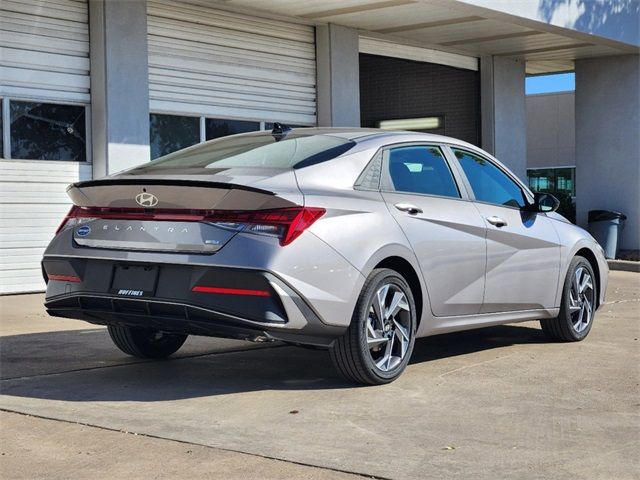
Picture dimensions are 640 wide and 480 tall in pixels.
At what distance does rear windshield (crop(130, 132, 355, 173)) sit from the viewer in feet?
20.5

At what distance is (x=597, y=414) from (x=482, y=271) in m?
1.78

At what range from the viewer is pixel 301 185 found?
19.3 ft

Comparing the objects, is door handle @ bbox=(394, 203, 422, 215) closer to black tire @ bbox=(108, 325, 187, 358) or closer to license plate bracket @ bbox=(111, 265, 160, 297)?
license plate bracket @ bbox=(111, 265, 160, 297)

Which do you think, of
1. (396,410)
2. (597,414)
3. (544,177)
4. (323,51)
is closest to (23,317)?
(396,410)

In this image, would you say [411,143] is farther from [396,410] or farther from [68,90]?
[68,90]

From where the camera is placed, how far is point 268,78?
16.0 meters

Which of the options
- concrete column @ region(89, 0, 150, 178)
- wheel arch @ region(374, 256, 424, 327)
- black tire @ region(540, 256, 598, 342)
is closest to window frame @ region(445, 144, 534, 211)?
black tire @ region(540, 256, 598, 342)

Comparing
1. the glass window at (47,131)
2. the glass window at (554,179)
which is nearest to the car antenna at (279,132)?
the glass window at (47,131)

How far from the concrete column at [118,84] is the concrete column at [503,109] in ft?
29.1

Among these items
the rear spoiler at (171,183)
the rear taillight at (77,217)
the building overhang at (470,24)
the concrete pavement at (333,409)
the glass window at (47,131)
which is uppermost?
the building overhang at (470,24)

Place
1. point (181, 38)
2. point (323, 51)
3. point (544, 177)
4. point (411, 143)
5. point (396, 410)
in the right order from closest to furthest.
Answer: point (396, 410)
point (411, 143)
point (181, 38)
point (323, 51)
point (544, 177)

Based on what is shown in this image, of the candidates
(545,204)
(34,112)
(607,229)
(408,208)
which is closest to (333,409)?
(408,208)

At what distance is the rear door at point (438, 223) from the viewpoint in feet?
21.6

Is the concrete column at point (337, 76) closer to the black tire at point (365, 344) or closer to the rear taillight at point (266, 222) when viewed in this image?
the black tire at point (365, 344)
